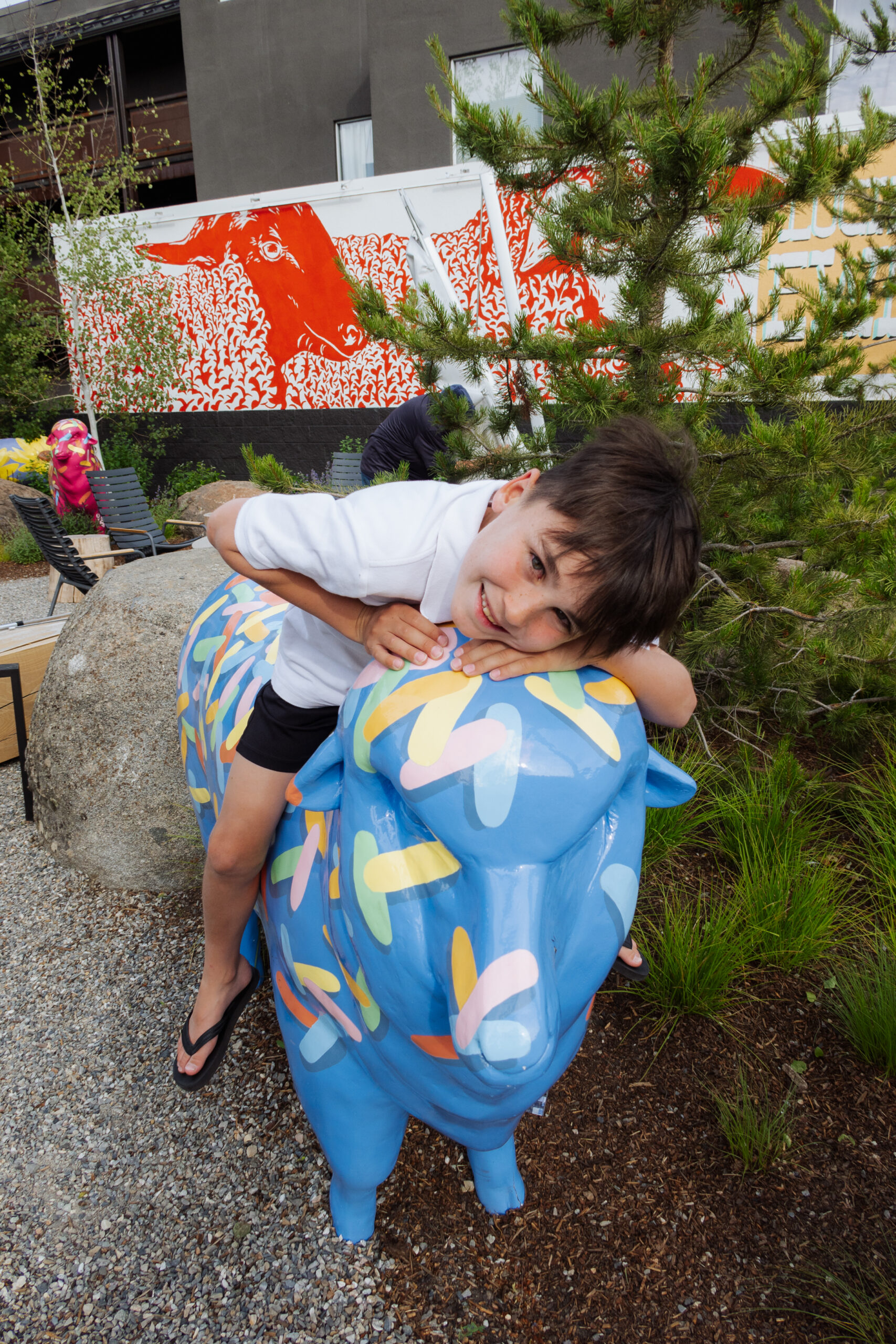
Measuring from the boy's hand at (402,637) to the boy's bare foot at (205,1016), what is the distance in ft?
3.70

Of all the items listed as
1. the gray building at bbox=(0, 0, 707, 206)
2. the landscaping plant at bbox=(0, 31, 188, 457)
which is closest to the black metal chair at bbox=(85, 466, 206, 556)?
the landscaping plant at bbox=(0, 31, 188, 457)

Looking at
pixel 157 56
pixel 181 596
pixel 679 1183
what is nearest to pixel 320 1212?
pixel 679 1183

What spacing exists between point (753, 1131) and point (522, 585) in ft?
4.80

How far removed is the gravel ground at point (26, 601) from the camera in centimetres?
658

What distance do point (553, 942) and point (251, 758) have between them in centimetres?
74

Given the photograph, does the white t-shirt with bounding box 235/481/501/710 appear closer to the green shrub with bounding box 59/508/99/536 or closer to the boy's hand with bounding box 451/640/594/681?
the boy's hand with bounding box 451/640/594/681

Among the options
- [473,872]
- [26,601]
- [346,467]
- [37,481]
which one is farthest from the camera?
[37,481]

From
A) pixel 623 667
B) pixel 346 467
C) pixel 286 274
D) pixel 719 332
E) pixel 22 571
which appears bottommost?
pixel 22 571

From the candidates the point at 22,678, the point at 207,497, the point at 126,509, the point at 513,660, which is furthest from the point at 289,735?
the point at 207,497

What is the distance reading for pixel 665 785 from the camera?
123 cm

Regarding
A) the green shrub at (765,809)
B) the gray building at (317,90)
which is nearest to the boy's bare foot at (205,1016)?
the green shrub at (765,809)

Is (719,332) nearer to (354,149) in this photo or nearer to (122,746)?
(122,746)

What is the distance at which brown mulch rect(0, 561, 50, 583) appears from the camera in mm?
8734

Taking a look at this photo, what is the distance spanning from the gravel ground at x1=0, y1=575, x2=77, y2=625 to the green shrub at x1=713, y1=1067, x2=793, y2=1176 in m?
5.30
